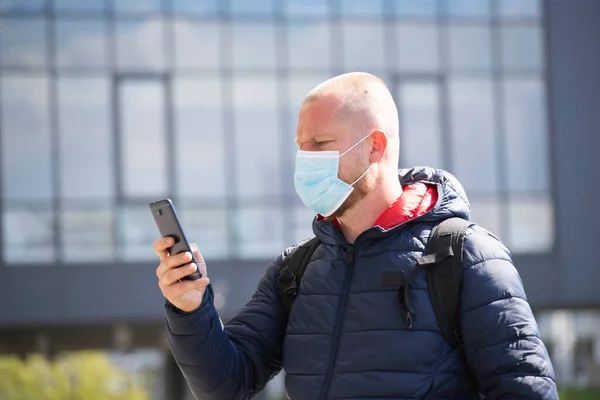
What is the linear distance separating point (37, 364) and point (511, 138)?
516 inches

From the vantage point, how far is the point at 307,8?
24078mm

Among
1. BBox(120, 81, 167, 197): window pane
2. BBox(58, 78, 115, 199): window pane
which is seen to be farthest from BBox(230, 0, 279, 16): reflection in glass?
BBox(58, 78, 115, 199): window pane

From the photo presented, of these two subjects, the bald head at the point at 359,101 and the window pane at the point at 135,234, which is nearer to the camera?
the bald head at the point at 359,101

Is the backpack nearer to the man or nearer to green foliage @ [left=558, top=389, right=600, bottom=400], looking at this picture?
the man

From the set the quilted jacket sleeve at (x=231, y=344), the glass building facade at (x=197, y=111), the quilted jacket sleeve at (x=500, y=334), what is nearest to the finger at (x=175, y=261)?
the quilted jacket sleeve at (x=231, y=344)

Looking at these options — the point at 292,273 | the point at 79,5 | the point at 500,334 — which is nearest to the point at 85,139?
the point at 79,5

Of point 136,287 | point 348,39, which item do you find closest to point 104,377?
point 136,287

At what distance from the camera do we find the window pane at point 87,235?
2323 cm

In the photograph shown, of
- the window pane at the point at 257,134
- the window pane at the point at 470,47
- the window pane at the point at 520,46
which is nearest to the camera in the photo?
the window pane at the point at 257,134

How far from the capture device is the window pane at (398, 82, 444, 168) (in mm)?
23922

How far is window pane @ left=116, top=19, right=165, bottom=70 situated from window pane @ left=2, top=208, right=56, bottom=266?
3651mm

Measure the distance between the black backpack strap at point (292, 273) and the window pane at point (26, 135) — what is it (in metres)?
20.7

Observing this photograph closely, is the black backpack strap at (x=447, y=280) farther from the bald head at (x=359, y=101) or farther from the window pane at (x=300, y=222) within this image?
the window pane at (x=300, y=222)

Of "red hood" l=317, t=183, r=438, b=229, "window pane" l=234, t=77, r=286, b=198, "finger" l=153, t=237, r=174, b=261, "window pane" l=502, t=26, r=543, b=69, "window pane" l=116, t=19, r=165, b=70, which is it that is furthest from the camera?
"window pane" l=502, t=26, r=543, b=69
